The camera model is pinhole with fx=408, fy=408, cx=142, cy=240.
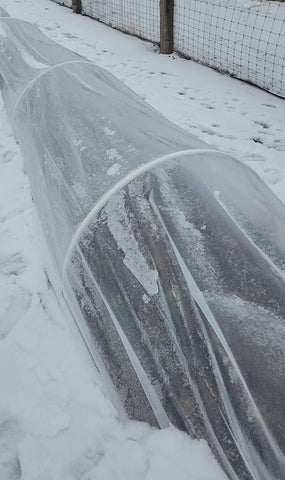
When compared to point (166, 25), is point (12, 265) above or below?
below

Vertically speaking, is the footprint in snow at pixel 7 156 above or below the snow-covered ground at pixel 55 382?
above

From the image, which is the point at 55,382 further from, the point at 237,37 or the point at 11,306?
the point at 237,37

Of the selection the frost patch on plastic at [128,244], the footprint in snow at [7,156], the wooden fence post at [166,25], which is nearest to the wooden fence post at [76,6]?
the wooden fence post at [166,25]

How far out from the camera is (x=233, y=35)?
5.16 m

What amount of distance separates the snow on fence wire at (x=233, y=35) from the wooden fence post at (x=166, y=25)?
0.45ft

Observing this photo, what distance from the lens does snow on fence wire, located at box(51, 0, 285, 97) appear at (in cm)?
466

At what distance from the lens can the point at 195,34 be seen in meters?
5.57

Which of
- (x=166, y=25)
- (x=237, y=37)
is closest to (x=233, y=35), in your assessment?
(x=237, y=37)

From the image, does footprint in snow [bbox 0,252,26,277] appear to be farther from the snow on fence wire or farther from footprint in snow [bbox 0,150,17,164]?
the snow on fence wire

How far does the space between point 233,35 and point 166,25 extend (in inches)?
40.5

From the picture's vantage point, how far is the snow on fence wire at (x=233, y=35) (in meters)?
4.66

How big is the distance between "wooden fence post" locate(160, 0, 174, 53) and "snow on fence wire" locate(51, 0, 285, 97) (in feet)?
0.45

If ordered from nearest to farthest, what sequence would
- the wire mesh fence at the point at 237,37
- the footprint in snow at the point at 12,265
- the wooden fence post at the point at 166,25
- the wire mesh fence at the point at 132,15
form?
the footprint in snow at the point at 12,265 < the wire mesh fence at the point at 237,37 < the wooden fence post at the point at 166,25 < the wire mesh fence at the point at 132,15

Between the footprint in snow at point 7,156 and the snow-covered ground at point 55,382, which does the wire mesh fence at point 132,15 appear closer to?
the snow-covered ground at point 55,382
